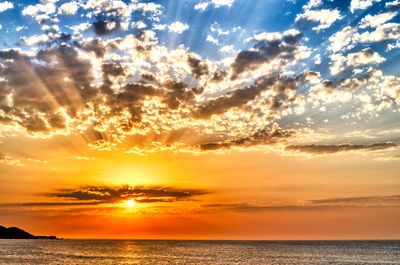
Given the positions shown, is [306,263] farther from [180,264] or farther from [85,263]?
[85,263]

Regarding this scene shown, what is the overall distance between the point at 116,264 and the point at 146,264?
338 inches

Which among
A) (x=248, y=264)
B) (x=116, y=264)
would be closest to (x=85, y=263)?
(x=116, y=264)

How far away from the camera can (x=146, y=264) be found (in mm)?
94812

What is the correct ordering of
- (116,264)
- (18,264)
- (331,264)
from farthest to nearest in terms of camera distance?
1. (331,264)
2. (116,264)
3. (18,264)

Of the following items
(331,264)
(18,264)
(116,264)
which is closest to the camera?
(18,264)

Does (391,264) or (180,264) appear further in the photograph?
(391,264)

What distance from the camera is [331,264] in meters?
99.9

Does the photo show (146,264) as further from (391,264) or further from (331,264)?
(391,264)

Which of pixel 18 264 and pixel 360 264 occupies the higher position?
pixel 18 264

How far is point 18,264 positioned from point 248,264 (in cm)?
6283

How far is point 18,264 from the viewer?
281 feet

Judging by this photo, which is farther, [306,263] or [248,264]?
[306,263]

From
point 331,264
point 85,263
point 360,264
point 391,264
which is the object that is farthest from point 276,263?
point 85,263

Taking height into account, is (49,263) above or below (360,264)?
above
